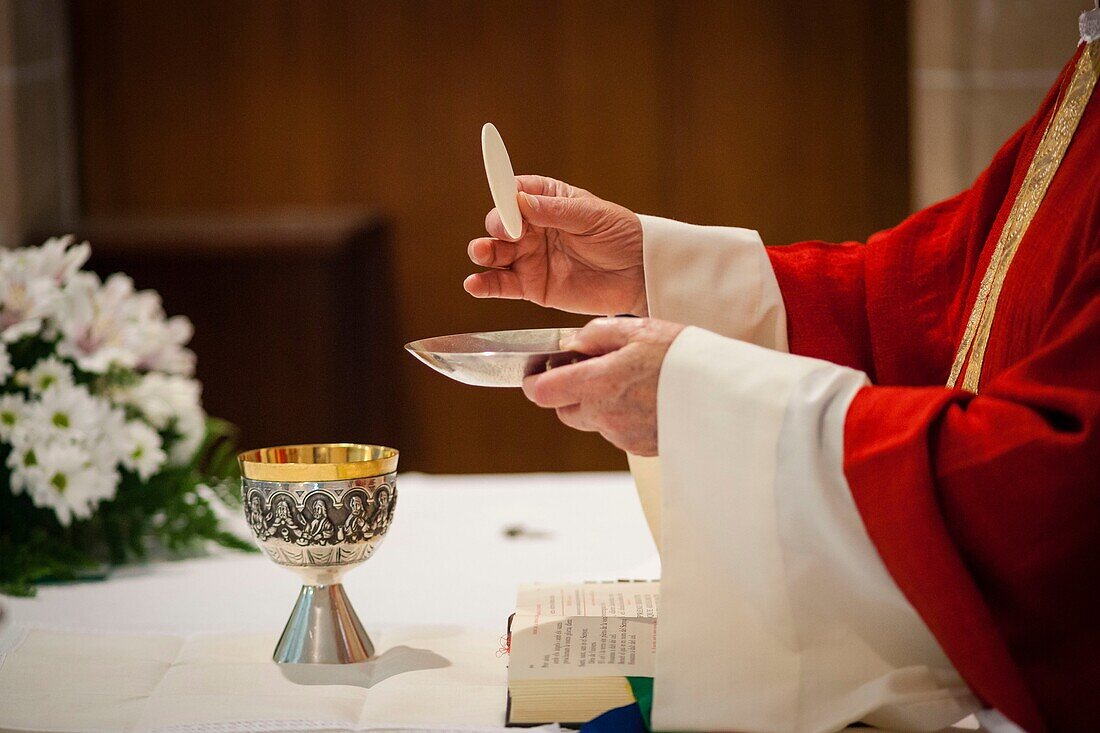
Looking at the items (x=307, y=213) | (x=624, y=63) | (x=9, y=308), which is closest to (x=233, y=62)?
(x=307, y=213)

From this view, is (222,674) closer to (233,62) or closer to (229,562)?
(229,562)

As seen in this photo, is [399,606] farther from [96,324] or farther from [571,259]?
[96,324]

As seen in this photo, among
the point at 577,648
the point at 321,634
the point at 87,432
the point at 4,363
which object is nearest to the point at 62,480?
the point at 87,432

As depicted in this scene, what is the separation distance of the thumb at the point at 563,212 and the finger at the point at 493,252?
82 millimetres

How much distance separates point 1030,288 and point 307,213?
12.4ft

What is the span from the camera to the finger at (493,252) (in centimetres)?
161

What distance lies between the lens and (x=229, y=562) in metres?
1.81

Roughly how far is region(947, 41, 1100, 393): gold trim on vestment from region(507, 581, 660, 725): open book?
475 mm

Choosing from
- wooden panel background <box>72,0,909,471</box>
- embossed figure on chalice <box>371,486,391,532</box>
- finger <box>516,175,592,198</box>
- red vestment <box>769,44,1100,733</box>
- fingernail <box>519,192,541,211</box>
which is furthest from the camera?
wooden panel background <box>72,0,909,471</box>

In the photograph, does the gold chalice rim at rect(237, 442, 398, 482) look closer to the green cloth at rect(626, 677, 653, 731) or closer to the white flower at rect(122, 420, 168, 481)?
the green cloth at rect(626, 677, 653, 731)

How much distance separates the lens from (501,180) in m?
1.41

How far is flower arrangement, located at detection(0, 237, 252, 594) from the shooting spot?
5.60 ft

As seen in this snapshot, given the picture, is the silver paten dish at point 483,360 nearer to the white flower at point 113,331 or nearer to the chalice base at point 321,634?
the chalice base at point 321,634

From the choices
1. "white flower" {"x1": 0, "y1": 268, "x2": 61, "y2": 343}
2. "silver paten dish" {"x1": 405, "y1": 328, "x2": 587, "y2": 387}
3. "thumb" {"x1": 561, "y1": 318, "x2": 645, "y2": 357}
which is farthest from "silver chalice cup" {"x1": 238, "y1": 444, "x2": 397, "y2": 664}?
"white flower" {"x1": 0, "y1": 268, "x2": 61, "y2": 343}
